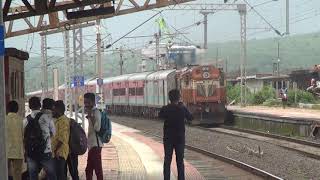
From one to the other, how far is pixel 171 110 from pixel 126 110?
139 feet

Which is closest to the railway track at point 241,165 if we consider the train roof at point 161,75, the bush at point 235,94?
the train roof at point 161,75

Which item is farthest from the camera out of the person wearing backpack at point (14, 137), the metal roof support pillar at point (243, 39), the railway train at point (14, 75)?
the metal roof support pillar at point (243, 39)

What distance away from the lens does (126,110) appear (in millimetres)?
53219

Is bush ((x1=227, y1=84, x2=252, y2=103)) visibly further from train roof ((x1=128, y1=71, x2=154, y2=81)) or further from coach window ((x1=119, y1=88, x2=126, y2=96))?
train roof ((x1=128, y1=71, x2=154, y2=81))

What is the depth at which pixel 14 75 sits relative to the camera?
1166 centimetres

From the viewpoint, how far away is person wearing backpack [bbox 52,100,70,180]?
9992 mm

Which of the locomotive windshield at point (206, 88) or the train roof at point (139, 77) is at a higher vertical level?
the train roof at point (139, 77)

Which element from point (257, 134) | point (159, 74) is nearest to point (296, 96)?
point (159, 74)

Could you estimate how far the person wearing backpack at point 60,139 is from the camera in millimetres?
9992

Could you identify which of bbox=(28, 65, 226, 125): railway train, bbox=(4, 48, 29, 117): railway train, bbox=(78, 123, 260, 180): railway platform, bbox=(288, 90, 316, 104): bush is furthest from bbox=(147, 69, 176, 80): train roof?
bbox=(4, 48, 29, 117): railway train

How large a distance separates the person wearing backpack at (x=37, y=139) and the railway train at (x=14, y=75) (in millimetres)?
1345

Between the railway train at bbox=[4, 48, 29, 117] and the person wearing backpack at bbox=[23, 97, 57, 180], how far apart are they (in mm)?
1345

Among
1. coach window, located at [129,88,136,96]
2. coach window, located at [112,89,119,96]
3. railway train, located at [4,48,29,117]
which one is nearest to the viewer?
railway train, located at [4,48,29,117]

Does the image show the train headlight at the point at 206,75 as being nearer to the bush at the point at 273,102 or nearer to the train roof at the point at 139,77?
the train roof at the point at 139,77
